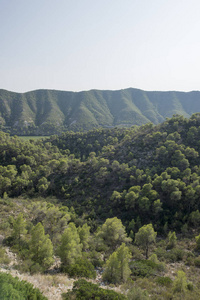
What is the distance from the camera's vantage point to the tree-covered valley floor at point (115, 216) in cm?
1961

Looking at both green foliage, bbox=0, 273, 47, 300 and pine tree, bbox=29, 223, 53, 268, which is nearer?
green foliage, bbox=0, 273, 47, 300

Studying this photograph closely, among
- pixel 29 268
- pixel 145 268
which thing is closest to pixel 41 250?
pixel 29 268

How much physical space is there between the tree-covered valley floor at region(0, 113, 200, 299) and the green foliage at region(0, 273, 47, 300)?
1.41ft

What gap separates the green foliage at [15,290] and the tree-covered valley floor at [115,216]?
17.0 inches

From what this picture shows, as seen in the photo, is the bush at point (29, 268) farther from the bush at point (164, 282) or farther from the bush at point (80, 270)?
the bush at point (164, 282)

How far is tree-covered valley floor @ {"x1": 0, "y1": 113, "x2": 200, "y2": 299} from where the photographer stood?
19.6m

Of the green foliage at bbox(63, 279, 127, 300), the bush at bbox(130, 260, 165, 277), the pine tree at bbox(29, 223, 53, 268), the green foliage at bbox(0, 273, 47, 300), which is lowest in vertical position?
the bush at bbox(130, 260, 165, 277)

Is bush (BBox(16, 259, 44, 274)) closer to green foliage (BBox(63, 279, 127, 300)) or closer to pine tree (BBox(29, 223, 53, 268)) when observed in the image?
pine tree (BBox(29, 223, 53, 268))

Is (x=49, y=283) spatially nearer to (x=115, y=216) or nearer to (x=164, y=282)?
(x=164, y=282)

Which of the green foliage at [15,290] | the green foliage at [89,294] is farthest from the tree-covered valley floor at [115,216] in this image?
the green foliage at [15,290]

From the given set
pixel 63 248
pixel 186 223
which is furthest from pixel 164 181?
pixel 63 248

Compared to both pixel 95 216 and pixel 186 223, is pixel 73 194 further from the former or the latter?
pixel 186 223

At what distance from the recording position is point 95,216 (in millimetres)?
48031

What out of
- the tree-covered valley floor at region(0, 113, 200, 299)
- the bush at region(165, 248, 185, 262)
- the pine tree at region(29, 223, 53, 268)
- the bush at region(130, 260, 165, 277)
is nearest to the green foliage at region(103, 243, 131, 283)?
the tree-covered valley floor at region(0, 113, 200, 299)
